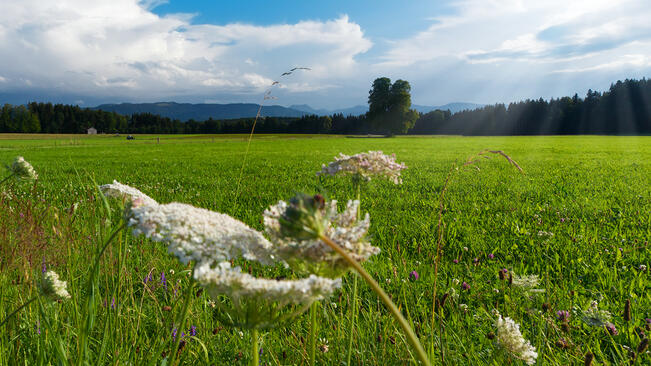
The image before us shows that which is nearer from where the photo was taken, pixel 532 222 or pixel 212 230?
pixel 212 230

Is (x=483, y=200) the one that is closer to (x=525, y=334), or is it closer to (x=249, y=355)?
(x=525, y=334)

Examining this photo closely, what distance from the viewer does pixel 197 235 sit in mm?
1054

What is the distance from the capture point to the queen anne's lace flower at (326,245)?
976 millimetres

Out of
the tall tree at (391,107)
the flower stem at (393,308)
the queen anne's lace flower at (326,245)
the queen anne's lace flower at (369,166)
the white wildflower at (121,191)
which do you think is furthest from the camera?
the tall tree at (391,107)

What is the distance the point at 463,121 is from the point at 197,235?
148270 mm

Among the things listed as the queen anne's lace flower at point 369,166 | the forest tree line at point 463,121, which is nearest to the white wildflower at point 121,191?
the queen anne's lace flower at point 369,166

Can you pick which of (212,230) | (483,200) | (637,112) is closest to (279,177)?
(483,200)

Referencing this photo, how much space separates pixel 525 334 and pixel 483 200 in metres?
6.52

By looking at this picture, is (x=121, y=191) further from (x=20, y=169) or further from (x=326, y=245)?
(x=326, y=245)

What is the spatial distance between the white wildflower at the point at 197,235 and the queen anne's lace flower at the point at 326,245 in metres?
0.09

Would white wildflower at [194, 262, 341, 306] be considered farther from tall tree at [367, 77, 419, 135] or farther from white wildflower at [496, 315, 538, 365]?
tall tree at [367, 77, 419, 135]

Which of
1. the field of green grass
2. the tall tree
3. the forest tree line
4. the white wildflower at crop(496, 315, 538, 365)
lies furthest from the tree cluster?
the white wildflower at crop(496, 315, 538, 365)

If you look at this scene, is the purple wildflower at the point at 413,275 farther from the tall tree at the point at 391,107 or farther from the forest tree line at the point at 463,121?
the forest tree line at the point at 463,121

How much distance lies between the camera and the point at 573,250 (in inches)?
202
